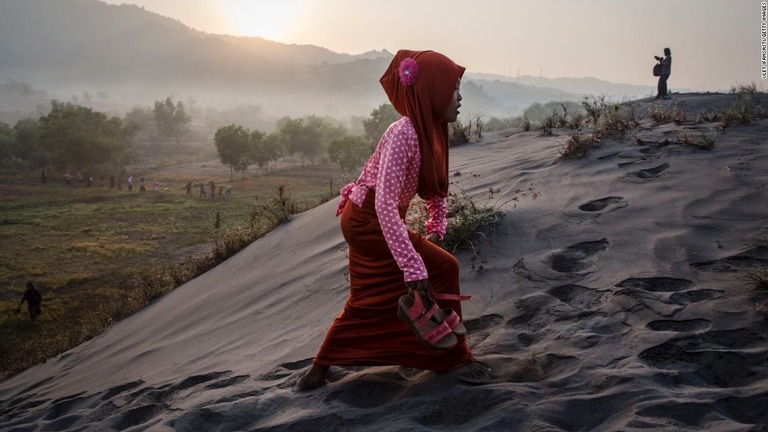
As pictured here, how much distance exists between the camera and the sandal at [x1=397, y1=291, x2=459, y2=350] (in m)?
2.68

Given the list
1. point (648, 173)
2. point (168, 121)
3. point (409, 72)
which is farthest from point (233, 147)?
point (409, 72)

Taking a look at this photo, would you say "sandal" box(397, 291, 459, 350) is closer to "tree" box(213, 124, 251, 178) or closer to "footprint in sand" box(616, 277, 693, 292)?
"footprint in sand" box(616, 277, 693, 292)

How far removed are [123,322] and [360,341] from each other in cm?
567

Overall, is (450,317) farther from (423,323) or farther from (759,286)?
(759,286)

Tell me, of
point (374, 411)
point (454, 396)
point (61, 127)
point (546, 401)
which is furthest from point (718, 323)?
point (61, 127)

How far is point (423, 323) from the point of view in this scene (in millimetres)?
2689

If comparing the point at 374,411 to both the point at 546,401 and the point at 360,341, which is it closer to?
the point at 360,341

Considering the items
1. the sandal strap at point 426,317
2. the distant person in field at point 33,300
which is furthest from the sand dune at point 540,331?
the distant person in field at point 33,300

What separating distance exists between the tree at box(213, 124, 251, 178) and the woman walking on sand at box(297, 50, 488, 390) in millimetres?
44970

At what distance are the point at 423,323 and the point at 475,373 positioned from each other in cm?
39

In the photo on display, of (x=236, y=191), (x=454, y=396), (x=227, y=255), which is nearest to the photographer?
(x=454, y=396)

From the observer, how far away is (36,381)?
6.18m

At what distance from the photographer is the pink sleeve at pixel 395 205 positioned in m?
2.68

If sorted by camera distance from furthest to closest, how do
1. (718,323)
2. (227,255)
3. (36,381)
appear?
(227,255) → (36,381) → (718,323)
